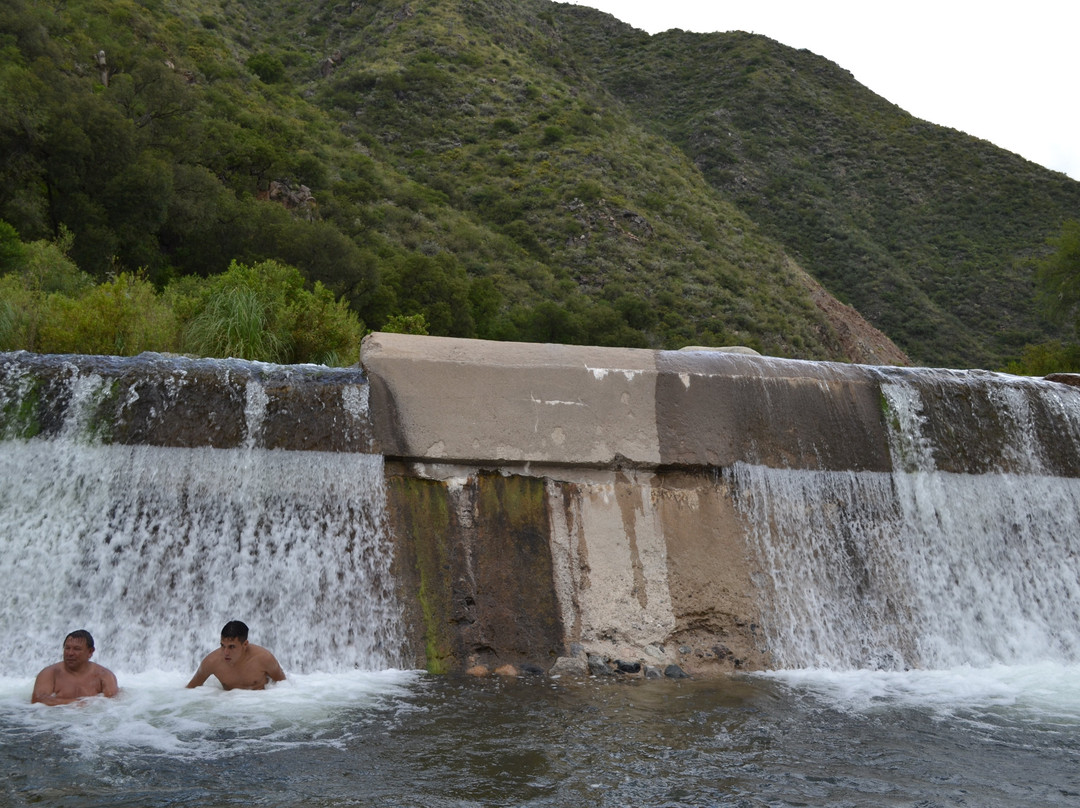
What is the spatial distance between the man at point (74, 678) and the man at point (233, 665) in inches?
18.3

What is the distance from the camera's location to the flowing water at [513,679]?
3.80 metres

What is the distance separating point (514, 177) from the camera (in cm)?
3750

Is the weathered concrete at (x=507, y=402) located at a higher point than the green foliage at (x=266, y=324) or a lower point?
lower

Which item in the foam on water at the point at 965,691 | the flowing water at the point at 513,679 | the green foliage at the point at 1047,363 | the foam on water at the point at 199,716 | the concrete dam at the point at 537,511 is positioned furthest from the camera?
the green foliage at the point at 1047,363

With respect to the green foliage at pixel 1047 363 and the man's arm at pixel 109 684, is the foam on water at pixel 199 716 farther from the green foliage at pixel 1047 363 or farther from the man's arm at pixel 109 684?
the green foliage at pixel 1047 363

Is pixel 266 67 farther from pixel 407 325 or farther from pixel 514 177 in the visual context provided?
pixel 407 325

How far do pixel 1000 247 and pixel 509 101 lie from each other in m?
24.1

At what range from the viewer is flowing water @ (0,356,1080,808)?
3.80 metres

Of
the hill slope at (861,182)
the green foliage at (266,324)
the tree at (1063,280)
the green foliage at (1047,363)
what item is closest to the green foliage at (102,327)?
the green foliage at (266,324)

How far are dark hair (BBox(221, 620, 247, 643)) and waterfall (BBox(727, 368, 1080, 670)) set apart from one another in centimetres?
349

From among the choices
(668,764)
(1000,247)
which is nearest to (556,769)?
(668,764)

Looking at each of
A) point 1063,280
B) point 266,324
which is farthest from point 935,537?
point 1063,280

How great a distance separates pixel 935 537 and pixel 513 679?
11.5 ft

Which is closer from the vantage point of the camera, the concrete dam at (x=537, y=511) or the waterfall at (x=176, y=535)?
the waterfall at (x=176, y=535)
